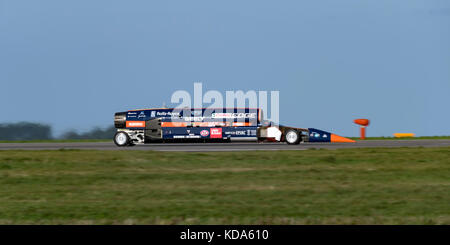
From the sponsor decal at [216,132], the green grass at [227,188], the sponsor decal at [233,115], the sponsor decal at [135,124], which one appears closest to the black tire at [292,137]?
the sponsor decal at [233,115]

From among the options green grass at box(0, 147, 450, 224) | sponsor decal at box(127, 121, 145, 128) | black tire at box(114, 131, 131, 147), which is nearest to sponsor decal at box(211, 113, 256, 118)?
sponsor decal at box(127, 121, 145, 128)

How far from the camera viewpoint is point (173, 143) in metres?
33.2

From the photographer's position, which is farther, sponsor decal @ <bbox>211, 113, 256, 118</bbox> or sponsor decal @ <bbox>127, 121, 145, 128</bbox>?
sponsor decal @ <bbox>127, 121, 145, 128</bbox>

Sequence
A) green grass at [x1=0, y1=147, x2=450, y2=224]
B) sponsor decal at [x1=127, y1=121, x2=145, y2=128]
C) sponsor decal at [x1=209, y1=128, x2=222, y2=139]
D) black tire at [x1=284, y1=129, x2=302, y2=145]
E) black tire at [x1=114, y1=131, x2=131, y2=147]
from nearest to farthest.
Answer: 1. green grass at [x1=0, y1=147, x2=450, y2=224]
2. black tire at [x1=284, y1=129, x2=302, y2=145]
3. sponsor decal at [x1=209, y1=128, x2=222, y2=139]
4. sponsor decal at [x1=127, y1=121, x2=145, y2=128]
5. black tire at [x1=114, y1=131, x2=131, y2=147]

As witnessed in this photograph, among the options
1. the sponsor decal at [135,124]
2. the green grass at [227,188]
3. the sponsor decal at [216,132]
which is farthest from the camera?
the sponsor decal at [135,124]

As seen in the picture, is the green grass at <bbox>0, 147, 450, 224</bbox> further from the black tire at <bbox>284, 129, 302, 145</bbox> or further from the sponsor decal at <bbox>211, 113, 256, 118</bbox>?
the sponsor decal at <bbox>211, 113, 256, 118</bbox>

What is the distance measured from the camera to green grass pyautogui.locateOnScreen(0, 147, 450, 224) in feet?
32.5

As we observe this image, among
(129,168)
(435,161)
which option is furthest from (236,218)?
(435,161)

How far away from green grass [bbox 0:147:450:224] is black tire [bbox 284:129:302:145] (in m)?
8.96

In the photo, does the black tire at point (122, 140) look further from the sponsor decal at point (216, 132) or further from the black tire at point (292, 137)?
the black tire at point (292, 137)

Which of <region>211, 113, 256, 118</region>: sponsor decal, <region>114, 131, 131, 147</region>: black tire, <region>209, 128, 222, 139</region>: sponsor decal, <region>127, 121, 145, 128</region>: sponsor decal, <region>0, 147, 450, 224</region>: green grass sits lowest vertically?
<region>0, 147, 450, 224</region>: green grass

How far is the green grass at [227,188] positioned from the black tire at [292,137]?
29.4 feet

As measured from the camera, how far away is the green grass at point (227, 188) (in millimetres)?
9898
